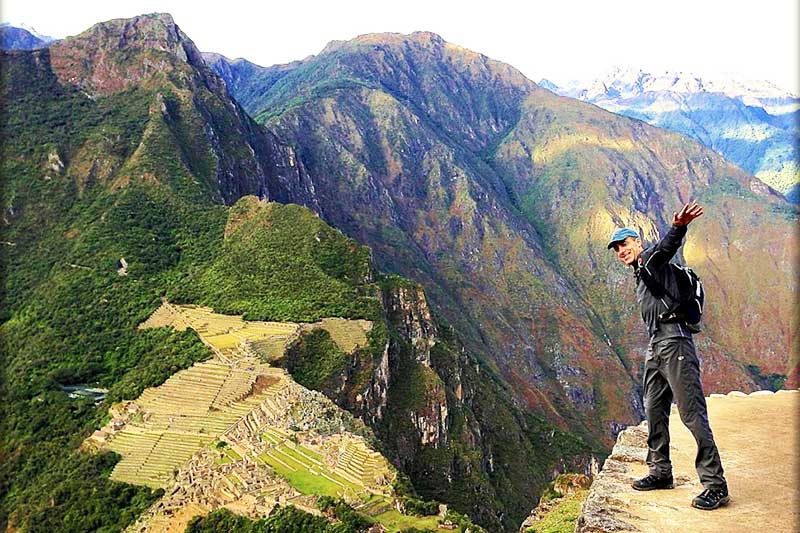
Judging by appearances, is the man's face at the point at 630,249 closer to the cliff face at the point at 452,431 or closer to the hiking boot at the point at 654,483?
the hiking boot at the point at 654,483

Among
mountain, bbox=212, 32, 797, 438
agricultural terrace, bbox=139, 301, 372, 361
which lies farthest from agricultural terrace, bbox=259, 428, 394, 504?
mountain, bbox=212, 32, 797, 438

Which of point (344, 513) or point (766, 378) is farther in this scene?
point (766, 378)

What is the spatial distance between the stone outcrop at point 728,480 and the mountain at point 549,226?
329 ft

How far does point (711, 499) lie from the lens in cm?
693

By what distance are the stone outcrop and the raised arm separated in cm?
249

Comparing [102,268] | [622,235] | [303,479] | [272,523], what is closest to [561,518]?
[622,235]

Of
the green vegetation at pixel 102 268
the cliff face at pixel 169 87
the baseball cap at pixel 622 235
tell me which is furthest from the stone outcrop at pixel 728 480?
the cliff face at pixel 169 87

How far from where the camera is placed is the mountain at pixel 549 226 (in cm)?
12912

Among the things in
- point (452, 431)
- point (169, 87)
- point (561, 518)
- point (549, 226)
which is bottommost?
point (549, 226)

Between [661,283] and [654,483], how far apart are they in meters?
2.22

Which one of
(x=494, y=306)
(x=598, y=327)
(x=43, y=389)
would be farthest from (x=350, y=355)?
(x=598, y=327)

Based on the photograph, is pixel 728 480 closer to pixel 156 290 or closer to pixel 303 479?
pixel 303 479

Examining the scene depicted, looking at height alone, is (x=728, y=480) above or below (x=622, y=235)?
below

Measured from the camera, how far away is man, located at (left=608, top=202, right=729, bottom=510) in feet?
23.0
